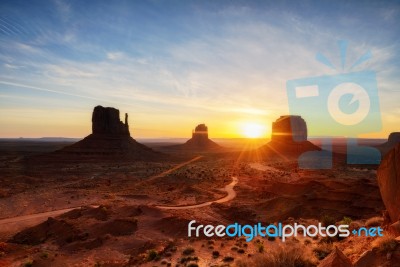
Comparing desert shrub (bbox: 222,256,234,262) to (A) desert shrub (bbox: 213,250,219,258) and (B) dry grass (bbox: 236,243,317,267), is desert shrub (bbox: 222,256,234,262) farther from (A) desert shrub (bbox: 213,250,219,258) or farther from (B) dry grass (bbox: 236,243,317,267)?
(B) dry grass (bbox: 236,243,317,267)

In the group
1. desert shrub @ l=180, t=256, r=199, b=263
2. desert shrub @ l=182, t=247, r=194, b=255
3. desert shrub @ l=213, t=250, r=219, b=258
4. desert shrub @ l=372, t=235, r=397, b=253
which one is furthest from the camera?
desert shrub @ l=182, t=247, r=194, b=255

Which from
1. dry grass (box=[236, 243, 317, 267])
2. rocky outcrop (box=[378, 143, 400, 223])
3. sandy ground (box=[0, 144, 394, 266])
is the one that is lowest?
sandy ground (box=[0, 144, 394, 266])

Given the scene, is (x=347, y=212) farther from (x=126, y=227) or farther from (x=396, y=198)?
(x=126, y=227)

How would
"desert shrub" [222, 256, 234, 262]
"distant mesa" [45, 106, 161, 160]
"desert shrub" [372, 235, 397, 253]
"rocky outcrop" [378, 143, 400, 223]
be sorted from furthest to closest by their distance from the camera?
1. "distant mesa" [45, 106, 161, 160]
2. "desert shrub" [222, 256, 234, 262]
3. "rocky outcrop" [378, 143, 400, 223]
4. "desert shrub" [372, 235, 397, 253]

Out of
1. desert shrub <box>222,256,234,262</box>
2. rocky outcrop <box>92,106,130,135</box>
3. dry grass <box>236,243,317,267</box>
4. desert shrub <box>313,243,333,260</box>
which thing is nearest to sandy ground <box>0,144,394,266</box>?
desert shrub <box>222,256,234,262</box>

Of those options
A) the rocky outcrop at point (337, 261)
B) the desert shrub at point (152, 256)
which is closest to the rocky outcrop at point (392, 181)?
the rocky outcrop at point (337, 261)

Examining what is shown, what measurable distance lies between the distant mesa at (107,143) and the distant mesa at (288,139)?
160 feet

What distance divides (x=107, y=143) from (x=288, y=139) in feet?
235

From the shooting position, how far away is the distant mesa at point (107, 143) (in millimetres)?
81250

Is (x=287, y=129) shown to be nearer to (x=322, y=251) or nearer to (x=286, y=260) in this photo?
(x=322, y=251)

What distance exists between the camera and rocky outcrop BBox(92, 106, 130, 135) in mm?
91750

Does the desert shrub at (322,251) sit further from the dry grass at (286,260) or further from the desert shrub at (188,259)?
the desert shrub at (188,259)

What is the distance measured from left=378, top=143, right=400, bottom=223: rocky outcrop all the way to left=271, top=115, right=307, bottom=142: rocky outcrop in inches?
4211

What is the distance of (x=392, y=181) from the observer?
10453 mm
